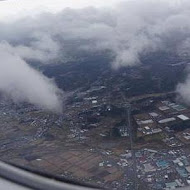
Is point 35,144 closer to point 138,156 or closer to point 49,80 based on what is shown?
point 138,156

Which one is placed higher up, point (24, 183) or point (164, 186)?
point (24, 183)

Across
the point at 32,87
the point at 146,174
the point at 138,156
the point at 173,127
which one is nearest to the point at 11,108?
the point at 32,87

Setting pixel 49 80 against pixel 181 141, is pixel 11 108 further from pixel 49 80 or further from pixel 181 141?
pixel 181 141

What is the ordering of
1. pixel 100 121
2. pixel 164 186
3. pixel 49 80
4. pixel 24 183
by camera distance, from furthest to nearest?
pixel 49 80 → pixel 100 121 → pixel 164 186 → pixel 24 183

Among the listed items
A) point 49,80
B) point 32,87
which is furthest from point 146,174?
point 32,87

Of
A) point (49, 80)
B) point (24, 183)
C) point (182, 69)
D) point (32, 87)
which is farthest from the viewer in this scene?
point (32, 87)

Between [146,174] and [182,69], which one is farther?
[182,69]

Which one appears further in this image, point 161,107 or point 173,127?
point 161,107

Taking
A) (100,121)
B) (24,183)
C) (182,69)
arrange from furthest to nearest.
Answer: (182,69), (100,121), (24,183)

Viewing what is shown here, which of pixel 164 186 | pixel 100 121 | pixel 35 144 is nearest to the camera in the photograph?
pixel 164 186
